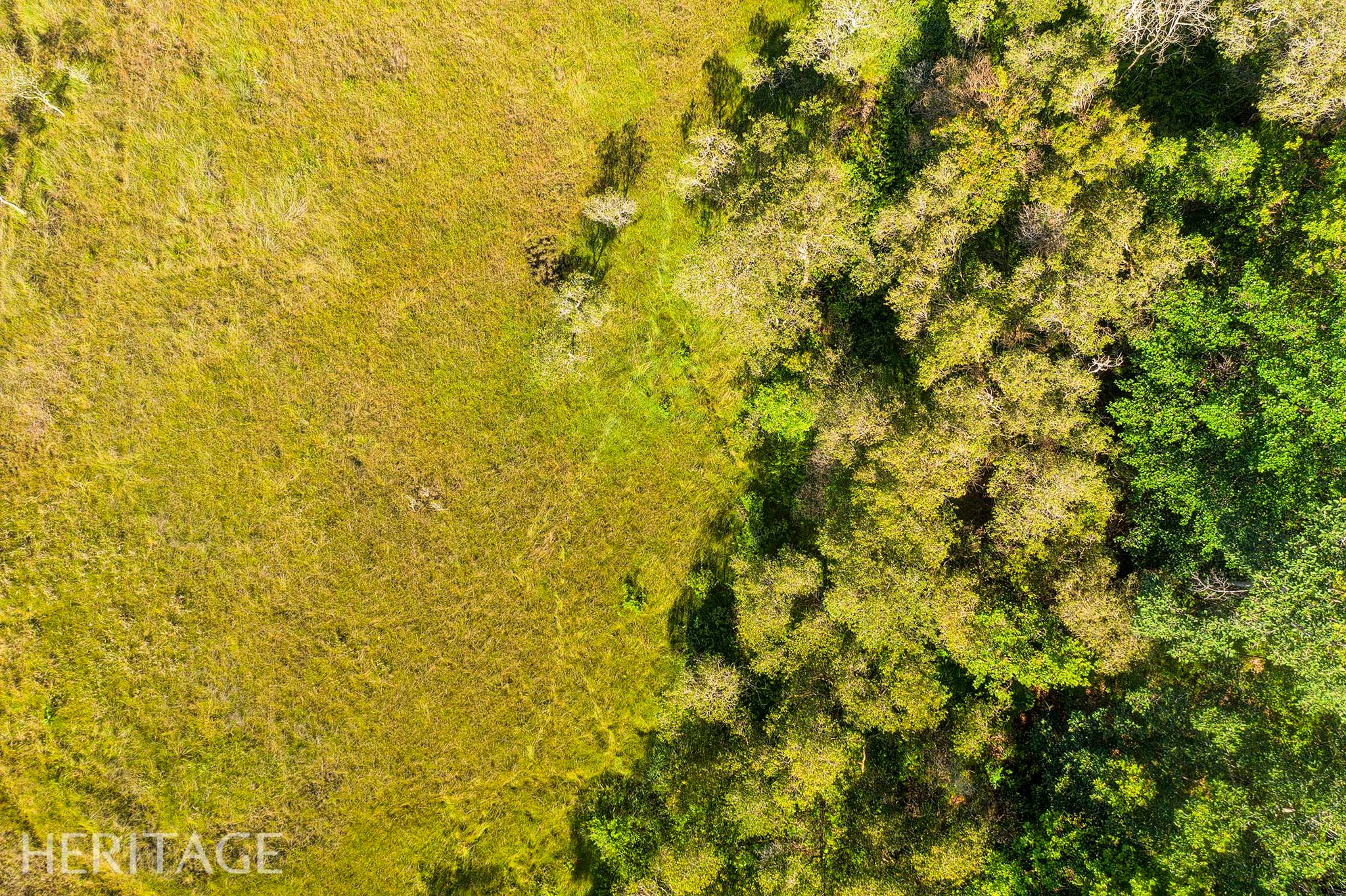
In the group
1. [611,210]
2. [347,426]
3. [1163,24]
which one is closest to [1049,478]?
[1163,24]

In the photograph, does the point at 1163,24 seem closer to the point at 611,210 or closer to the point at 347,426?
the point at 611,210

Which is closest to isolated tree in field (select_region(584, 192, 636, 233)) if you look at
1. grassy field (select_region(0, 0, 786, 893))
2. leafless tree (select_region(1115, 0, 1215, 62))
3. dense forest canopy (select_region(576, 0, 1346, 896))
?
grassy field (select_region(0, 0, 786, 893))

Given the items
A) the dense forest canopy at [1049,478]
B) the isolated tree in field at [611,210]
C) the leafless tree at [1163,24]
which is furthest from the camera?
the isolated tree in field at [611,210]

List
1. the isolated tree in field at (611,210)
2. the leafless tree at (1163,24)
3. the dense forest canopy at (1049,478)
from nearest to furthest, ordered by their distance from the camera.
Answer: the dense forest canopy at (1049,478) < the leafless tree at (1163,24) < the isolated tree in field at (611,210)

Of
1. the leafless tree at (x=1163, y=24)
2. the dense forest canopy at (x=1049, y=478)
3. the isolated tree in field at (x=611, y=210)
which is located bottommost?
the dense forest canopy at (x=1049, y=478)

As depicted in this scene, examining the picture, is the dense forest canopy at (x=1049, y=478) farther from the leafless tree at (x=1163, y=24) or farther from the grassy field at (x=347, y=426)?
the grassy field at (x=347, y=426)

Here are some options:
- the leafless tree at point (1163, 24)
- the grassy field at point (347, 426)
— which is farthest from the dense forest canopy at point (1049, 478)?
the grassy field at point (347, 426)
